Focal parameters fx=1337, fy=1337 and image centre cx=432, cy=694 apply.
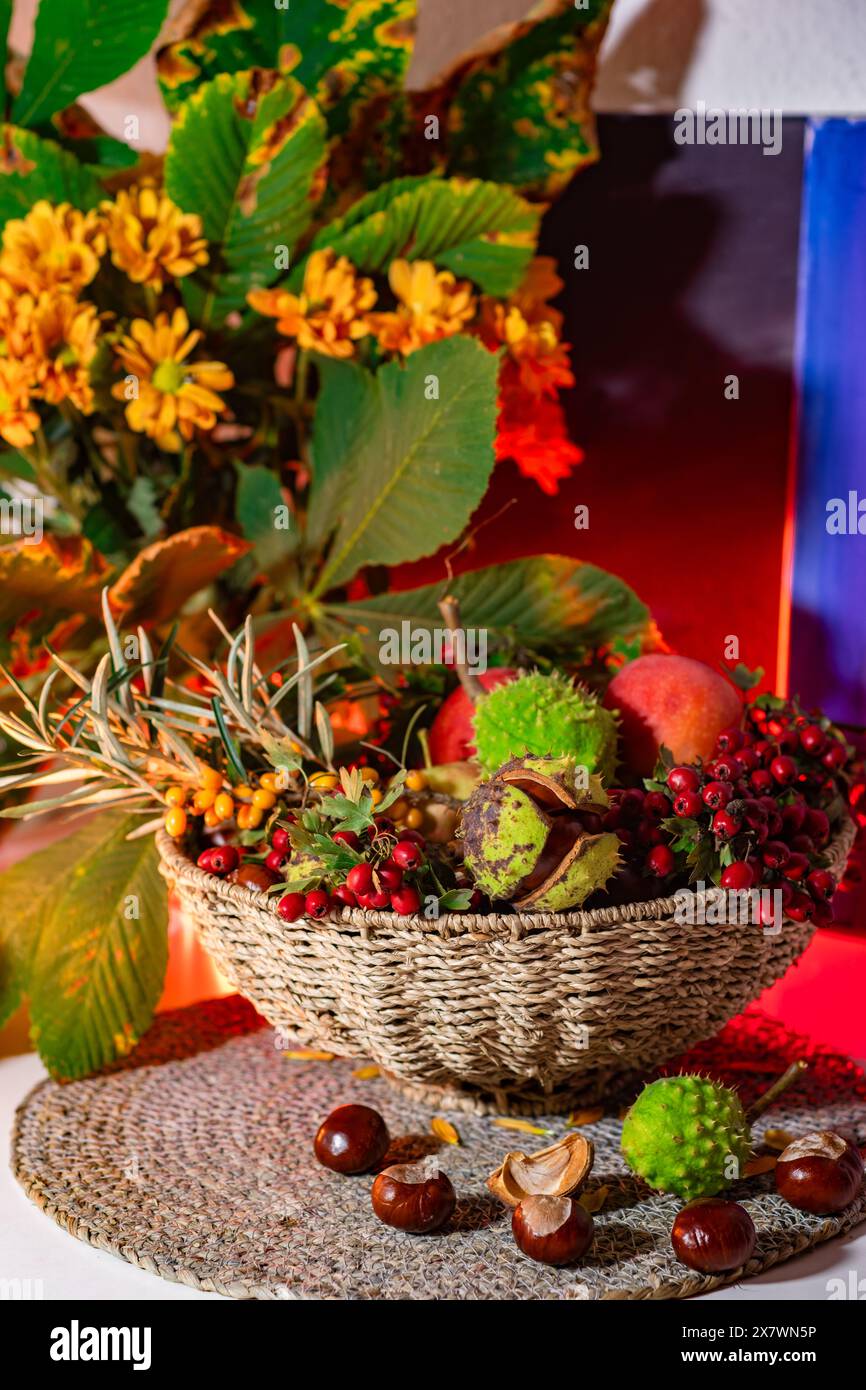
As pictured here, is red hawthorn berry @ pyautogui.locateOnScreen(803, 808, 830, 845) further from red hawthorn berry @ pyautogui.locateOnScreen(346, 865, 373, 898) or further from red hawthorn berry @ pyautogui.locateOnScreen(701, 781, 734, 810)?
red hawthorn berry @ pyautogui.locateOnScreen(346, 865, 373, 898)

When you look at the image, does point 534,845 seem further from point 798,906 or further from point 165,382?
point 165,382

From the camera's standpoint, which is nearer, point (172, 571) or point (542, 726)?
point (542, 726)

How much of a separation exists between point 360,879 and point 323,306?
0.58 metres

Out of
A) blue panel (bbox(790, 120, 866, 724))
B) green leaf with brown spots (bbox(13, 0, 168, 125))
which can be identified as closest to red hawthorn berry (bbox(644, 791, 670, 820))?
blue panel (bbox(790, 120, 866, 724))

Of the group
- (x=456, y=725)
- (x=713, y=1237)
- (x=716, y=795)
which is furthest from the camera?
(x=456, y=725)

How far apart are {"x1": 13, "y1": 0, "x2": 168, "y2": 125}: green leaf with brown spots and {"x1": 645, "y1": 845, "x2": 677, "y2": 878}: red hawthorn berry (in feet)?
2.73

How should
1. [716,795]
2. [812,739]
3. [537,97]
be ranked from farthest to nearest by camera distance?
[537,97] → [812,739] → [716,795]

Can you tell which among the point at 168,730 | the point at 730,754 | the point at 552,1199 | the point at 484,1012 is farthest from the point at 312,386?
the point at 552,1199

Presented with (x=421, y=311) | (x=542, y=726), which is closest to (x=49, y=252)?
(x=421, y=311)

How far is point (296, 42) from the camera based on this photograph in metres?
1.20

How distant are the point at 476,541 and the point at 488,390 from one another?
0.96 feet

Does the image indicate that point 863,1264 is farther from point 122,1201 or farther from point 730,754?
point 122,1201

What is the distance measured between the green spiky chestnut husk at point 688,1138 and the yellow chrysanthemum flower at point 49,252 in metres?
0.77
